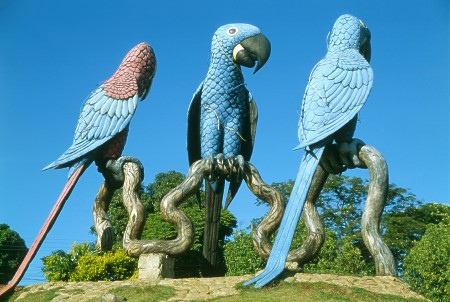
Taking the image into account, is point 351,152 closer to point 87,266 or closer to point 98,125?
point 98,125

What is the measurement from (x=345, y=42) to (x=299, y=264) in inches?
147

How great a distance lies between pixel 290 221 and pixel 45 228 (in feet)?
12.7

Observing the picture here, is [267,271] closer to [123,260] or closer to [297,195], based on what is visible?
[297,195]

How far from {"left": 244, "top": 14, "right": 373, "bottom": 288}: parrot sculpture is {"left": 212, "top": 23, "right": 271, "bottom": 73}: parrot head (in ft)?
3.38

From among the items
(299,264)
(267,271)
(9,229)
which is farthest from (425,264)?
(9,229)

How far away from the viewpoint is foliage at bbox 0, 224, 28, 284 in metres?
28.5

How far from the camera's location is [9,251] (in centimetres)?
2941

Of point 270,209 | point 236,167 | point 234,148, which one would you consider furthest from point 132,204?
point 270,209

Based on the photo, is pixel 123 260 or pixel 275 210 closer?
pixel 275 210

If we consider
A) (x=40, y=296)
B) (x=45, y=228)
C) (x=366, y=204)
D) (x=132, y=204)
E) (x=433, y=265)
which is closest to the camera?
(x=40, y=296)

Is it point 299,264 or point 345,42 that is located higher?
point 345,42

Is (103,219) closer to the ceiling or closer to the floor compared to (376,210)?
closer to the ceiling

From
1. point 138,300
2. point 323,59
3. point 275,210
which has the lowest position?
point 138,300

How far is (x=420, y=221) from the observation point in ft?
95.4
